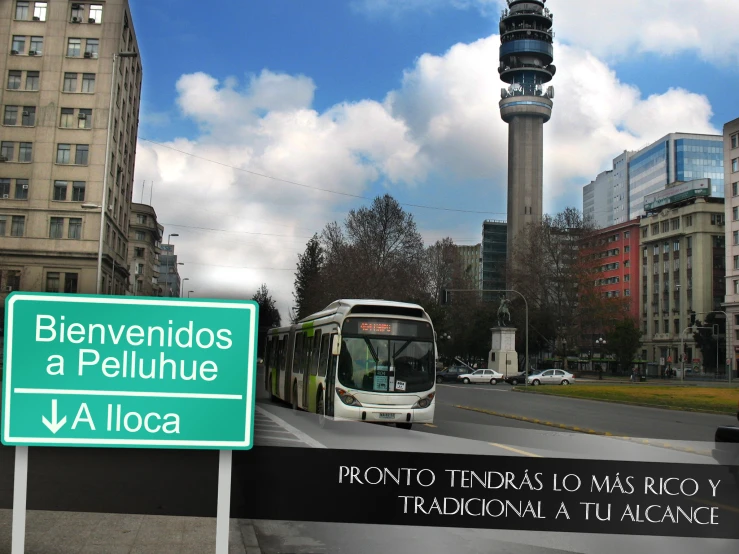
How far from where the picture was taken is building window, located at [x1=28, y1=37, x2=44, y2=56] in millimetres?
7600

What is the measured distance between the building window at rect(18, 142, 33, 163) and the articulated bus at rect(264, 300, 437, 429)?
22.9 ft

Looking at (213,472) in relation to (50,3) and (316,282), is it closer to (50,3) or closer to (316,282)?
(50,3)

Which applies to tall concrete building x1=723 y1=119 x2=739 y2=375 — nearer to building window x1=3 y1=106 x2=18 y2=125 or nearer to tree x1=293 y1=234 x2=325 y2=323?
tree x1=293 y1=234 x2=325 y2=323

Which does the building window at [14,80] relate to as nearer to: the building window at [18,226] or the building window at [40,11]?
the building window at [40,11]

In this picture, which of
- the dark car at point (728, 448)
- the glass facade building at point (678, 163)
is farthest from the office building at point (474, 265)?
the dark car at point (728, 448)

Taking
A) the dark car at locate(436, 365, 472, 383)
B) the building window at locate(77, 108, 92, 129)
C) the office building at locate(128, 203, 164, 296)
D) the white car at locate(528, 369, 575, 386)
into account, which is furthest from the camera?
the dark car at locate(436, 365, 472, 383)

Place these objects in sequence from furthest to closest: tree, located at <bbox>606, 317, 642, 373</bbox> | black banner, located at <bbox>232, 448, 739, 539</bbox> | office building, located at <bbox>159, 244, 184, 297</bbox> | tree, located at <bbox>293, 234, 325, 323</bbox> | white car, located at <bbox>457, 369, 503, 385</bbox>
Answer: tree, located at <bbox>606, 317, 642, 373</bbox>, white car, located at <bbox>457, 369, 503, 385</bbox>, tree, located at <bbox>293, 234, 325, 323</bbox>, office building, located at <bbox>159, 244, 184, 297</bbox>, black banner, located at <bbox>232, 448, 739, 539</bbox>

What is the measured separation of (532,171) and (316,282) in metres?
115

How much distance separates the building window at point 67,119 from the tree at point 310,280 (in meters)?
6.46

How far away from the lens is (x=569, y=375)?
57.3 m

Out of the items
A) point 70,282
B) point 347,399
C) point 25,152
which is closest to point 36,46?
point 25,152

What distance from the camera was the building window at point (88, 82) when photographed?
7.52m

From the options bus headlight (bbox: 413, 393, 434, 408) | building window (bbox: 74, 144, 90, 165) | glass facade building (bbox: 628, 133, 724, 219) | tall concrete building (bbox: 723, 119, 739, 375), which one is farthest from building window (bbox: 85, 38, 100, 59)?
glass facade building (bbox: 628, 133, 724, 219)

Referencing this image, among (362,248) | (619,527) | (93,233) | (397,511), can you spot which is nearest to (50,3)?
(93,233)
